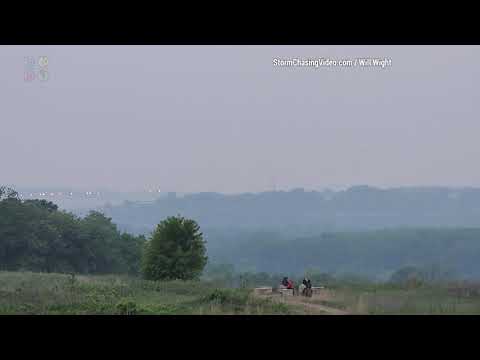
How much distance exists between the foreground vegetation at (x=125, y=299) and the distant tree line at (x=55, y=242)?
73.6 feet

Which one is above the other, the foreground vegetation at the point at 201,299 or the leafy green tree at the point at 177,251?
the leafy green tree at the point at 177,251

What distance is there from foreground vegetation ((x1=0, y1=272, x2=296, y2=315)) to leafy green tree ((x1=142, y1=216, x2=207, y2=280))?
3991 millimetres

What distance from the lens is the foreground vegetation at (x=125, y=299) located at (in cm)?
1459

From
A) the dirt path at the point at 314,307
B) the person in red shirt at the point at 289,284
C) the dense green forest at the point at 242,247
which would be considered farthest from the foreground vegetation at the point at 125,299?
the dense green forest at the point at 242,247

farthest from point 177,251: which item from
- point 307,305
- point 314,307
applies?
point 314,307

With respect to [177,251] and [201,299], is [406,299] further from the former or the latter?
[177,251]

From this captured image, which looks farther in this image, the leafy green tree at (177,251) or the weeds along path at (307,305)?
the leafy green tree at (177,251)

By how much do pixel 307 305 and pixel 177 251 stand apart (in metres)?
8.42

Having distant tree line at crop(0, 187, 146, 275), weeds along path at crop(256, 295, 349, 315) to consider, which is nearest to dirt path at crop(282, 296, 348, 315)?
weeds along path at crop(256, 295, 349, 315)

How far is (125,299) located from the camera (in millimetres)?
15523

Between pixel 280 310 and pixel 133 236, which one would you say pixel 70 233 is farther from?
pixel 280 310

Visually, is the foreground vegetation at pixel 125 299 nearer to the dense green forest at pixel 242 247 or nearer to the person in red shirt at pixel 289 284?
the person in red shirt at pixel 289 284

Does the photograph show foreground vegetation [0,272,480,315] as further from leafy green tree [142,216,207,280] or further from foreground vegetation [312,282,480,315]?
leafy green tree [142,216,207,280]
